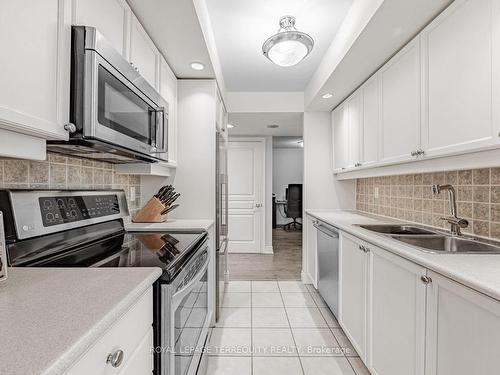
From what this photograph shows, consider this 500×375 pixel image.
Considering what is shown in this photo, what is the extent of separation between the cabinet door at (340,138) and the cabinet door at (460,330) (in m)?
2.04

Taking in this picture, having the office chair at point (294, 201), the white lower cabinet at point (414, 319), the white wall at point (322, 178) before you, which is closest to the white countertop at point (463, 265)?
the white lower cabinet at point (414, 319)

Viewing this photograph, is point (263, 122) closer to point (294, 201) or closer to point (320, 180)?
point (320, 180)

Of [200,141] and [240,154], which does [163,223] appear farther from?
[240,154]

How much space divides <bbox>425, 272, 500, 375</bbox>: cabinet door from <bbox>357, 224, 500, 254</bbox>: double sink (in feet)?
0.84

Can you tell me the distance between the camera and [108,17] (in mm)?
1271

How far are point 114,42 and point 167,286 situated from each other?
116 centimetres

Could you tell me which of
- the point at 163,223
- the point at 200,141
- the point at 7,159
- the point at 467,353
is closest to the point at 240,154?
the point at 200,141

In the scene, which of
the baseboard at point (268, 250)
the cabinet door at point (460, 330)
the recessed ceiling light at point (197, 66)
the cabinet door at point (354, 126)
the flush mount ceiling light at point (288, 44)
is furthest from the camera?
the baseboard at point (268, 250)

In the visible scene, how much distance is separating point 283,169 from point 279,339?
636 centimetres

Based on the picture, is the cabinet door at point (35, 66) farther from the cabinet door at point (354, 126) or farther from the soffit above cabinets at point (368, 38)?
the cabinet door at point (354, 126)

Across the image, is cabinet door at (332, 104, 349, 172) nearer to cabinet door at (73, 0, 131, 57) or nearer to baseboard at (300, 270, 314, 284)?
baseboard at (300, 270, 314, 284)

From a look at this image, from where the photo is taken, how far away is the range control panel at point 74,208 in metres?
1.24

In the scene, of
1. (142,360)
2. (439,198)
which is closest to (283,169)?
(439,198)

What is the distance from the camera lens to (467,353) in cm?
95
